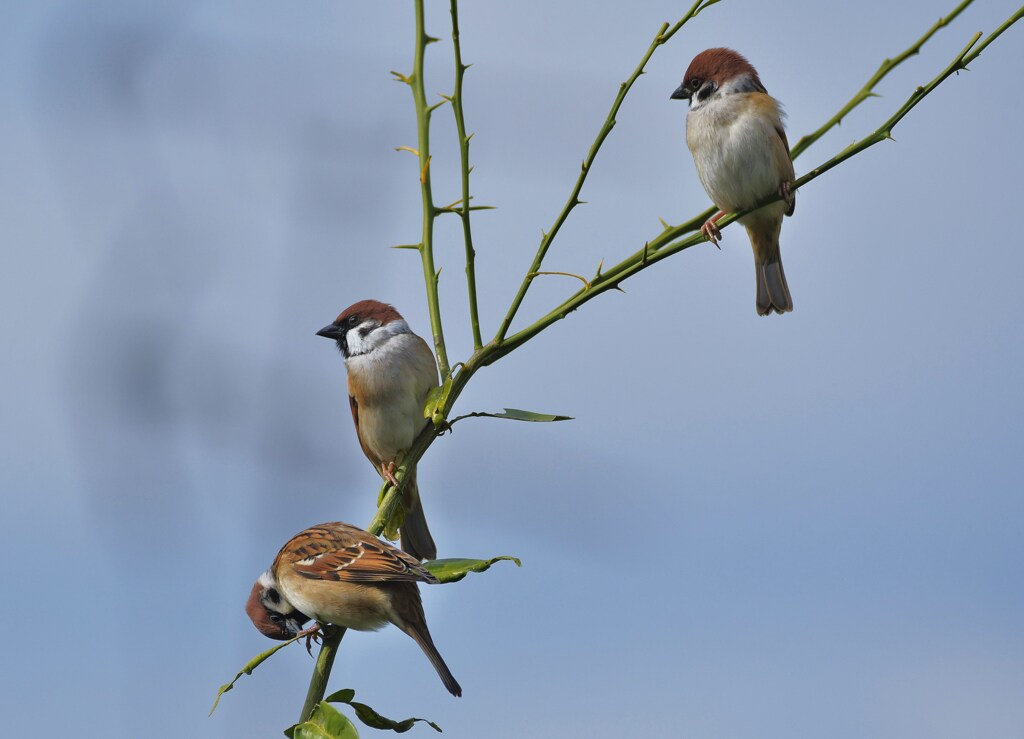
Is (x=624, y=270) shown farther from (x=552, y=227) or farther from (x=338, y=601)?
(x=338, y=601)

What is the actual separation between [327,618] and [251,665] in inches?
44.1

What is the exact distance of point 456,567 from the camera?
1.65 m

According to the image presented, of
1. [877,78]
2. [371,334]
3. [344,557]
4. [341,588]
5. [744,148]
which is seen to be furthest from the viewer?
[371,334]

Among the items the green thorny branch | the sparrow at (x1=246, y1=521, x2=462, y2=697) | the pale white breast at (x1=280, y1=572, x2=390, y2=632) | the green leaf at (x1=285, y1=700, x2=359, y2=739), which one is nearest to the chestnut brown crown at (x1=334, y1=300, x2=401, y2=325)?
the sparrow at (x1=246, y1=521, x2=462, y2=697)

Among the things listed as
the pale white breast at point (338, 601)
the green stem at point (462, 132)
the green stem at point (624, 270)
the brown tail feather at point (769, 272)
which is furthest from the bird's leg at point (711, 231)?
the brown tail feather at point (769, 272)

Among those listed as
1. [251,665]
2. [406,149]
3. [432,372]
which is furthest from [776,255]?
[251,665]

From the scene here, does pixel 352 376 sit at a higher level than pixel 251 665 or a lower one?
higher

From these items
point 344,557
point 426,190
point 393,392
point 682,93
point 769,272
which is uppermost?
point 682,93

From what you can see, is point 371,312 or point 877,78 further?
point 371,312

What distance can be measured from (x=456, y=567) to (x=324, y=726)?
31 centimetres

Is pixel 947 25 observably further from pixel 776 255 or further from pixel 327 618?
pixel 776 255

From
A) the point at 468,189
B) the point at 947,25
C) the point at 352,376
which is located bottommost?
the point at 352,376

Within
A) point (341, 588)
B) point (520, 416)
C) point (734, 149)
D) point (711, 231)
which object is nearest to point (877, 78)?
point (711, 231)

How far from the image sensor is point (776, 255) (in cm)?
397
